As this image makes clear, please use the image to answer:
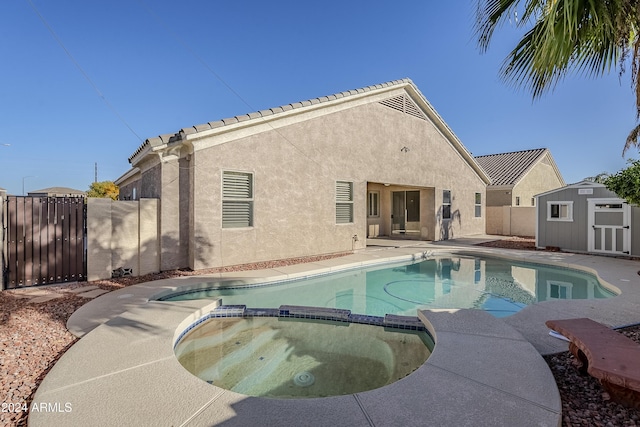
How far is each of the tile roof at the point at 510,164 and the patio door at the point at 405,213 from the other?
23.8 feet

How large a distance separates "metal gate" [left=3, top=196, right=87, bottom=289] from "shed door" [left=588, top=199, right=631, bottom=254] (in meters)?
17.5

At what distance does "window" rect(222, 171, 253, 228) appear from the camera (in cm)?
930

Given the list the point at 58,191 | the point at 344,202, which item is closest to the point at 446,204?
the point at 344,202

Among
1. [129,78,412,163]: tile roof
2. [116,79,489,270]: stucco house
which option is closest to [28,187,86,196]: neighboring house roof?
[116,79,489,270]: stucco house

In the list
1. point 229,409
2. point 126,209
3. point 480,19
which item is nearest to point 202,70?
point 126,209

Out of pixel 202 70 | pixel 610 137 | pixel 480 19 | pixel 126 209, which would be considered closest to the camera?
pixel 480 19

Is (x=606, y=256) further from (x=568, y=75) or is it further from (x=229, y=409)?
(x=229, y=409)

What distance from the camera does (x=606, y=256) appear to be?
1166cm

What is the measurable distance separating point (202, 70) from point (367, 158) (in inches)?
280

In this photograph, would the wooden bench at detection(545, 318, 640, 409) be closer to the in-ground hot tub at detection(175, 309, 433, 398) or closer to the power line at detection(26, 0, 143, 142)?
the in-ground hot tub at detection(175, 309, 433, 398)

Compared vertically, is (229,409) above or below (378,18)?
below

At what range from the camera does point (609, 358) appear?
9.29 feet

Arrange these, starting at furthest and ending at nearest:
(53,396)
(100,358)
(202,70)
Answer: (202,70) < (100,358) < (53,396)

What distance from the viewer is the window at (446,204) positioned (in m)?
17.0
